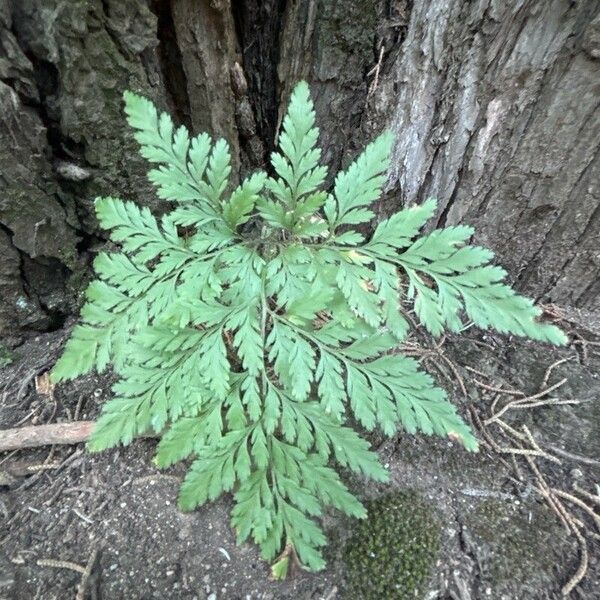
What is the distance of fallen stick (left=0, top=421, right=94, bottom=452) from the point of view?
165 centimetres

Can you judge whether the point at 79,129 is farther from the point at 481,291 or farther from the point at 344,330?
the point at 481,291

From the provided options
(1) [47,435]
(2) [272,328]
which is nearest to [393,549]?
(2) [272,328]

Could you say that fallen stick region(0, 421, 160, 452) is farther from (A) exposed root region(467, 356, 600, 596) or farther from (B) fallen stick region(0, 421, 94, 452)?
(A) exposed root region(467, 356, 600, 596)

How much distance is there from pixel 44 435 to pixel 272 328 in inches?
37.8

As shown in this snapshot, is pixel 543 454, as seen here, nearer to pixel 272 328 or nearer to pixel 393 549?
pixel 393 549

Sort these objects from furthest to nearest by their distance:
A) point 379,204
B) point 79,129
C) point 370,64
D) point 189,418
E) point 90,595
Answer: point 379,204
point 370,64
point 79,129
point 189,418
point 90,595

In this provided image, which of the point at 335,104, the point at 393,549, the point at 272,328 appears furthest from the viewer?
the point at 335,104

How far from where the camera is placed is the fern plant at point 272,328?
141 centimetres

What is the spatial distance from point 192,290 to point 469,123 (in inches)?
49.3

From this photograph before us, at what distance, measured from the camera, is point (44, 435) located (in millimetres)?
1657

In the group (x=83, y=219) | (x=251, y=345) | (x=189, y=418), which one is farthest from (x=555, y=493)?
(x=83, y=219)

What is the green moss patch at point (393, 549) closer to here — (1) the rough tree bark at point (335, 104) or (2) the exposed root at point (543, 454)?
(2) the exposed root at point (543, 454)

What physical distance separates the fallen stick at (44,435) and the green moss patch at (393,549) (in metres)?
1.06

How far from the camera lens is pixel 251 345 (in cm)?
149
